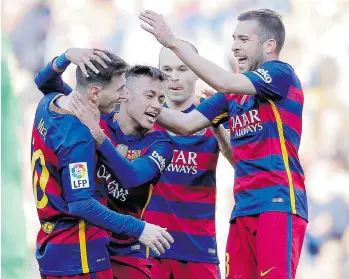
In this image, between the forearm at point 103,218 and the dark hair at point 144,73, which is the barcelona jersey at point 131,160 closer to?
the dark hair at point 144,73

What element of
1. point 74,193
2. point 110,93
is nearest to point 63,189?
point 74,193

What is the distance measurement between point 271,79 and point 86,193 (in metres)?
1.37

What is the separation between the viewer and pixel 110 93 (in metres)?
4.36

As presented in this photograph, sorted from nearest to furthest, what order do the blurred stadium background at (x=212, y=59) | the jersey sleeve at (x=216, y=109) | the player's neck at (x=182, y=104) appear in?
the jersey sleeve at (x=216, y=109)
the player's neck at (x=182, y=104)
the blurred stadium background at (x=212, y=59)

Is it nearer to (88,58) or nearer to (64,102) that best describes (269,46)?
(88,58)

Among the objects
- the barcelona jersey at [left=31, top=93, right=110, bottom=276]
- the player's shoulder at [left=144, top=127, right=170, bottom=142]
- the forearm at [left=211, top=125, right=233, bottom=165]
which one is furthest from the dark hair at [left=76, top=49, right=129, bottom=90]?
the forearm at [left=211, top=125, right=233, bottom=165]

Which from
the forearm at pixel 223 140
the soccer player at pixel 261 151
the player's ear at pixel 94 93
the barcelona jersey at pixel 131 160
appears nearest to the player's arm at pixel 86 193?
the player's ear at pixel 94 93

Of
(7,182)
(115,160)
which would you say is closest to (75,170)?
(115,160)

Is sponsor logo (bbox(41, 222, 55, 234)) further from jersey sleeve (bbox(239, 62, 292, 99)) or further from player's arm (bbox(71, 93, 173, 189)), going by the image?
jersey sleeve (bbox(239, 62, 292, 99))

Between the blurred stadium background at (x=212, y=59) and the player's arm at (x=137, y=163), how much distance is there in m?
3.96

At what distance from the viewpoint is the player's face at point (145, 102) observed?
509cm

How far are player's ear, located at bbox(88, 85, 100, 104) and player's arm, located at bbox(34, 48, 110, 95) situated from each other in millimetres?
78

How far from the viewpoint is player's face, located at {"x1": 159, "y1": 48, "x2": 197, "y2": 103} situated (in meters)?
6.23

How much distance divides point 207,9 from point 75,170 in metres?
5.57
